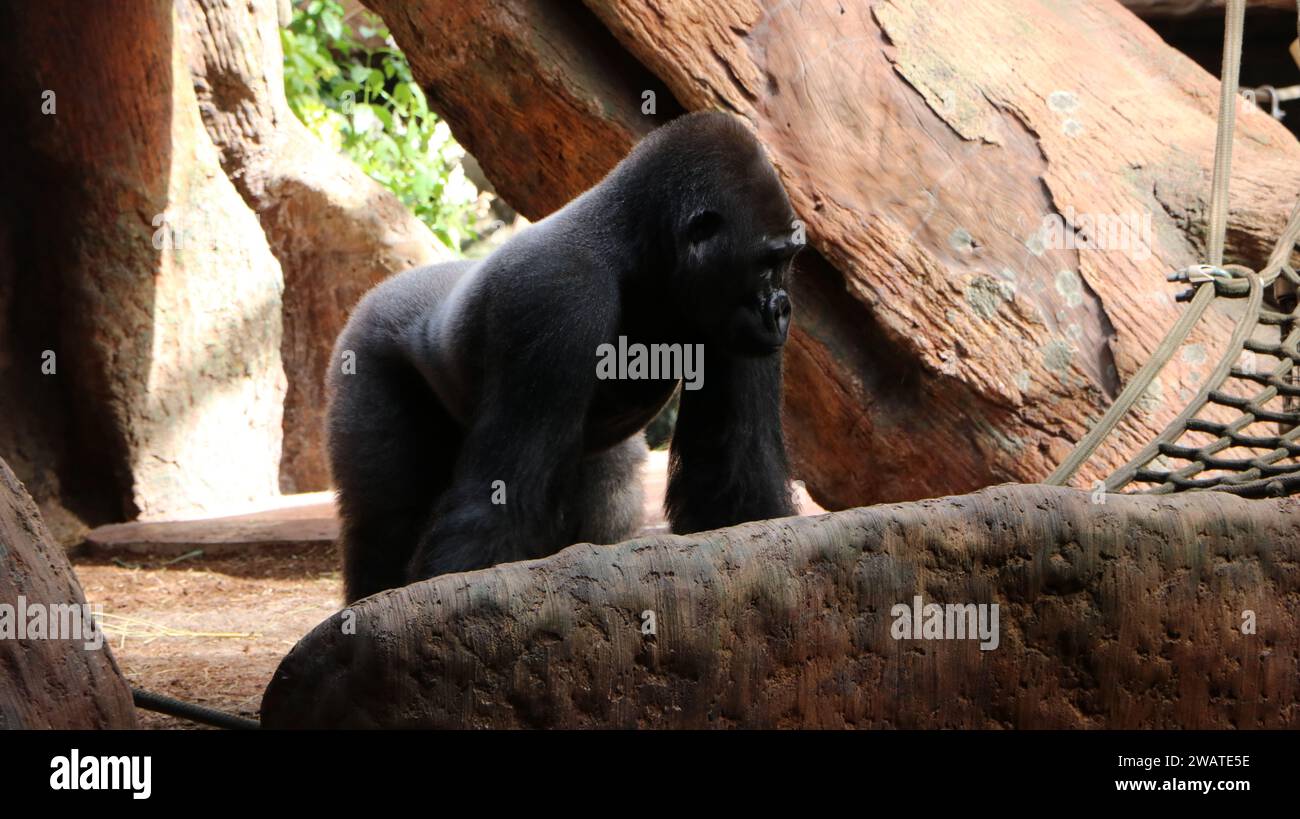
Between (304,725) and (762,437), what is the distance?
68.8 inches

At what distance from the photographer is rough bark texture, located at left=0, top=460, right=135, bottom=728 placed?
1960 millimetres

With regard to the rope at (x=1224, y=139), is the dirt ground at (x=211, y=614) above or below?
below

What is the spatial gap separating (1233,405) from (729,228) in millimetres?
1138

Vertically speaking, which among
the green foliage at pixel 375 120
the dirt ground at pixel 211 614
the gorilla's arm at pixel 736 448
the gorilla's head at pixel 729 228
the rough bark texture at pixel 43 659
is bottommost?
the dirt ground at pixel 211 614

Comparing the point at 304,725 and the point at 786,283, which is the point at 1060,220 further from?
the point at 304,725

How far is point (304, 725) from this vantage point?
1815 millimetres

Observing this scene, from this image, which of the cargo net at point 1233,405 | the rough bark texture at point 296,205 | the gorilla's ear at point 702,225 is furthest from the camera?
the rough bark texture at point 296,205

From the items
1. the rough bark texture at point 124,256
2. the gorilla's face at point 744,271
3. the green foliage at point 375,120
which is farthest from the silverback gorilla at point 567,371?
the green foliage at point 375,120

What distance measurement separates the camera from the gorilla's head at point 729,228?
3041 millimetres

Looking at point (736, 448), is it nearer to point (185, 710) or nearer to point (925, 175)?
point (925, 175)

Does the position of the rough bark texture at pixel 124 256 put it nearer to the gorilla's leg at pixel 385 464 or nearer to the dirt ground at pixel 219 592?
the dirt ground at pixel 219 592

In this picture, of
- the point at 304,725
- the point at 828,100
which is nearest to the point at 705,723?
the point at 304,725

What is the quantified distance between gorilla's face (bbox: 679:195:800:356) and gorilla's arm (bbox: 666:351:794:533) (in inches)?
8.7

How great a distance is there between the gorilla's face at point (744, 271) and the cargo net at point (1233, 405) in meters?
0.75
